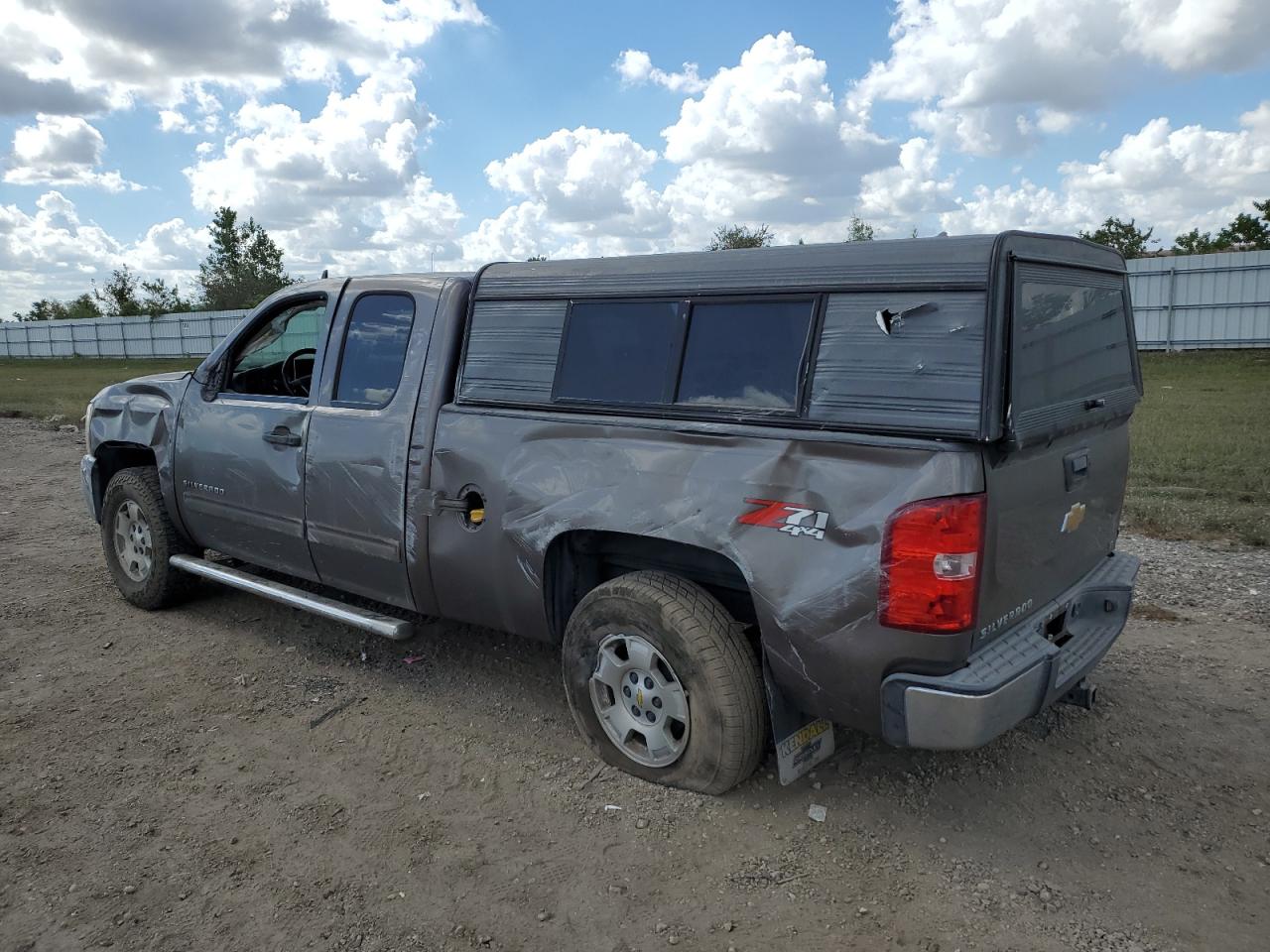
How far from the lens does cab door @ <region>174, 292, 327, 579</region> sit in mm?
4668

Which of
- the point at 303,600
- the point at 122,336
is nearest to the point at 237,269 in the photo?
the point at 122,336

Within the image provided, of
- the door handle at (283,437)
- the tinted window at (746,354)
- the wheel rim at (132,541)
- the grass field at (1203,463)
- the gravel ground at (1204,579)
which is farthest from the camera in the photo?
the grass field at (1203,463)

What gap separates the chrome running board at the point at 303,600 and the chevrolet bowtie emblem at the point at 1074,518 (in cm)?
268

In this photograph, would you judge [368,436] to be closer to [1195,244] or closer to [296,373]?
[296,373]

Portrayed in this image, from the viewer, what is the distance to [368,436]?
4.24 metres

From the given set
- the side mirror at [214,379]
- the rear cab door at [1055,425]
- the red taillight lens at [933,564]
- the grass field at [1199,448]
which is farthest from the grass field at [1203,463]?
the side mirror at [214,379]

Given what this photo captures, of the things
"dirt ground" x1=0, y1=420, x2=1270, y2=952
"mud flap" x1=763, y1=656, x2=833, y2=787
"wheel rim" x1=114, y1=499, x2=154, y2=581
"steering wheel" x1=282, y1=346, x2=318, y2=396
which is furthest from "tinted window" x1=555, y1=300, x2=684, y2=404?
"wheel rim" x1=114, y1=499, x2=154, y2=581

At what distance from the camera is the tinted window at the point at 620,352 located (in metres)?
3.48

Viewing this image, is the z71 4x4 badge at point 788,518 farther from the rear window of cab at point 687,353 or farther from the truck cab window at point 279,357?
the truck cab window at point 279,357

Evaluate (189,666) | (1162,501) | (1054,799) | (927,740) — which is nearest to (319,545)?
(189,666)

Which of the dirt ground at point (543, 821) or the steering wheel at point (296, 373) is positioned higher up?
the steering wheel at point (296, 373)

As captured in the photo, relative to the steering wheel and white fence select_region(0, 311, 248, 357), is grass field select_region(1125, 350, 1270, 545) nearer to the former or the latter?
the steering wheel

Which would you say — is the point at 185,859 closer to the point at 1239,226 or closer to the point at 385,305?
the point at 385,305

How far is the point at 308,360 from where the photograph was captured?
17.7 feet
